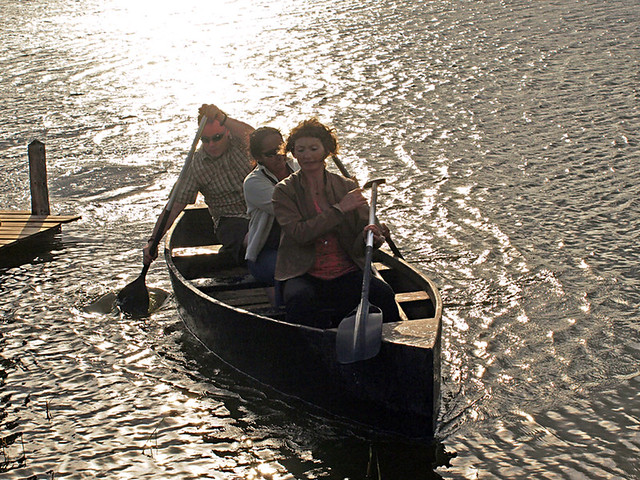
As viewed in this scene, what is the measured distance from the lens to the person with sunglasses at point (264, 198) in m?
8.08

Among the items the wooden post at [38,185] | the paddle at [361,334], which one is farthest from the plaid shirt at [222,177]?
the wooden post at [38,185]

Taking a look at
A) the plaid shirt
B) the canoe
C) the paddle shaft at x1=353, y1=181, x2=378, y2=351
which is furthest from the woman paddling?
the plaid shirt

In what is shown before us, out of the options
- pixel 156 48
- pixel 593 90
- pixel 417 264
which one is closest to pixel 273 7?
pixel 156 48

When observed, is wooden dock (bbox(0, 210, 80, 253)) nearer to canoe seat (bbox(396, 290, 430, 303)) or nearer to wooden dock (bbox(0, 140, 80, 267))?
wooden dock (bbox(0, 140, 80, 267))

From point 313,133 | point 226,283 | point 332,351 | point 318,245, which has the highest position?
point 313,133

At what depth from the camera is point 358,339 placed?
6559 mm

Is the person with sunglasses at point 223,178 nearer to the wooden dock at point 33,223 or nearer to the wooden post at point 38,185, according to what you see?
the wooden dock at point 33,223

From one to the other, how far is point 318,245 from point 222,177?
85.0 inches

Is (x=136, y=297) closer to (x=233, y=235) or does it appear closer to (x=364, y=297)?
(x=233, y=235)

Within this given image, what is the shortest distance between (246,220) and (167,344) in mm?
1365

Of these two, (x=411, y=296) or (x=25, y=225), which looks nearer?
(x=411, y=296)

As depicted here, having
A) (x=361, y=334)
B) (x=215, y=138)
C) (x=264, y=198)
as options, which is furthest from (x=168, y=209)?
(x=361, y=334)

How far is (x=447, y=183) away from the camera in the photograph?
13164mm

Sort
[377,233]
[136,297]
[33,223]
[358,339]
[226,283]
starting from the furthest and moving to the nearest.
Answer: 1. [33,223]
2. [136,297]
3. [226,283]
4. [377,233]
5. [358,339]
